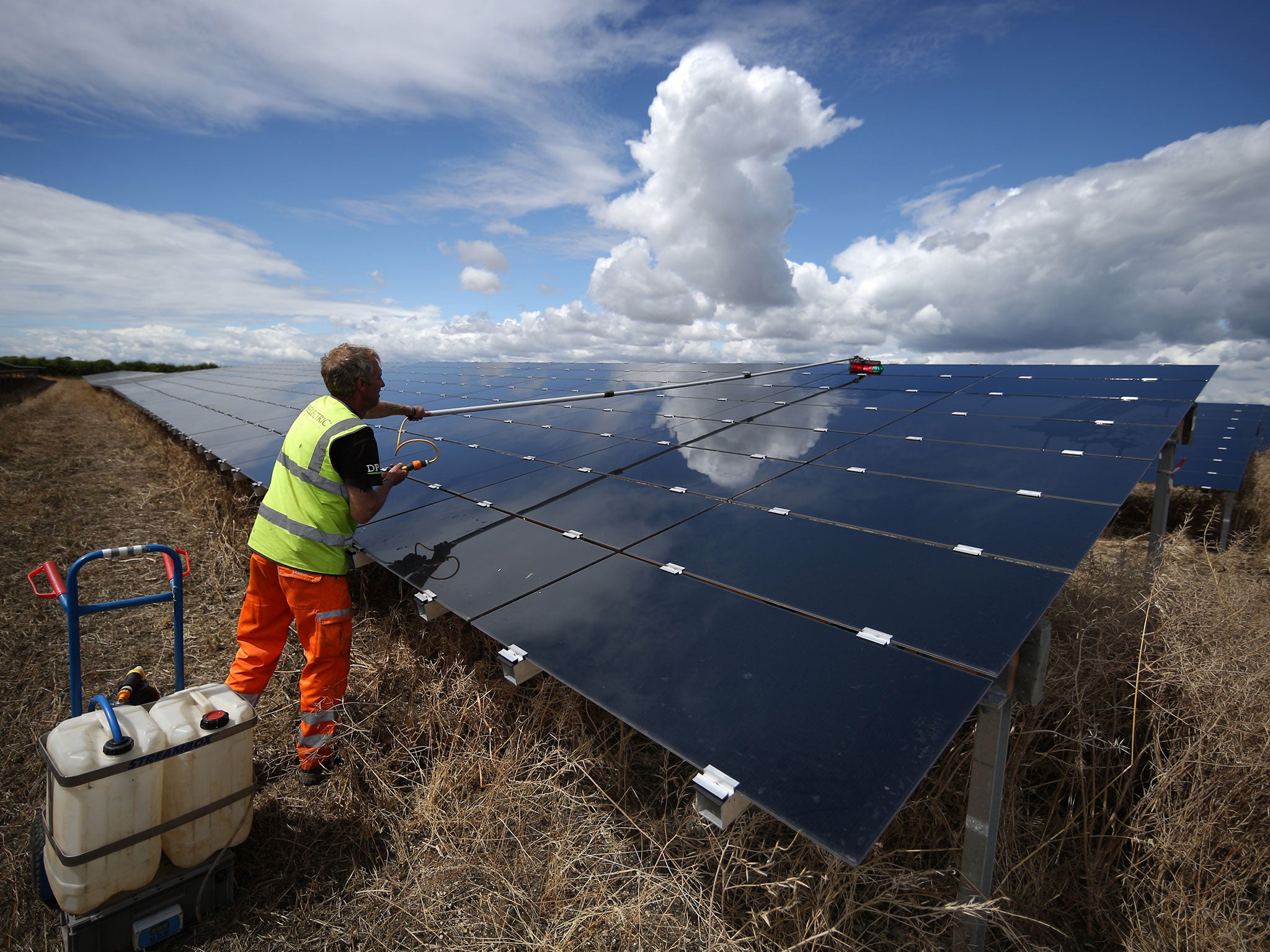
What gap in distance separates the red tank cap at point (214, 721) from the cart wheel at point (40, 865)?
0.98m

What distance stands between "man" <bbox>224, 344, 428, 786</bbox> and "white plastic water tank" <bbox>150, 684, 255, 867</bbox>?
0.77 meters

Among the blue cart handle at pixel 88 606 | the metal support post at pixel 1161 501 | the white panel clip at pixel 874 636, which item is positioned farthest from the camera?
the metal support post at pixel 1161 501

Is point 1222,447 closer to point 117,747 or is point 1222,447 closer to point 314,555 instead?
point 314,555

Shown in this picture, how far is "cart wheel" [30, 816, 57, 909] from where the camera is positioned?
2896 millimetres

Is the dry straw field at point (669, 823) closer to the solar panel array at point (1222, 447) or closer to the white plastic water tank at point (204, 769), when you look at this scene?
the white plastic water tank at point (204, 769)

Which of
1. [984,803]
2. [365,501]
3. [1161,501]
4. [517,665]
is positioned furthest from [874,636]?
[1161,501]

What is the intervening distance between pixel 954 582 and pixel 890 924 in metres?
1.70

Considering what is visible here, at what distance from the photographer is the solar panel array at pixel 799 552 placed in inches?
93.3

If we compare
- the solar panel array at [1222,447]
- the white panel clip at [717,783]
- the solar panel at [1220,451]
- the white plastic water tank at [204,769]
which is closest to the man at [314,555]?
the white plastic water tank at [204,769]

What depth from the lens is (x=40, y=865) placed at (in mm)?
2920

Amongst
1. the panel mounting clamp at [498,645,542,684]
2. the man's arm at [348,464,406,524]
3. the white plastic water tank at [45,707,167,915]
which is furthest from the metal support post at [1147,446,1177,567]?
the white plastic water tank at [45,707,167,915]

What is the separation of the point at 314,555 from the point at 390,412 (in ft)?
5.19

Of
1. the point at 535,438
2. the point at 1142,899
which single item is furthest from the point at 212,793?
the point at 535,438

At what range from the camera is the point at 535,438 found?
771 centimetres
